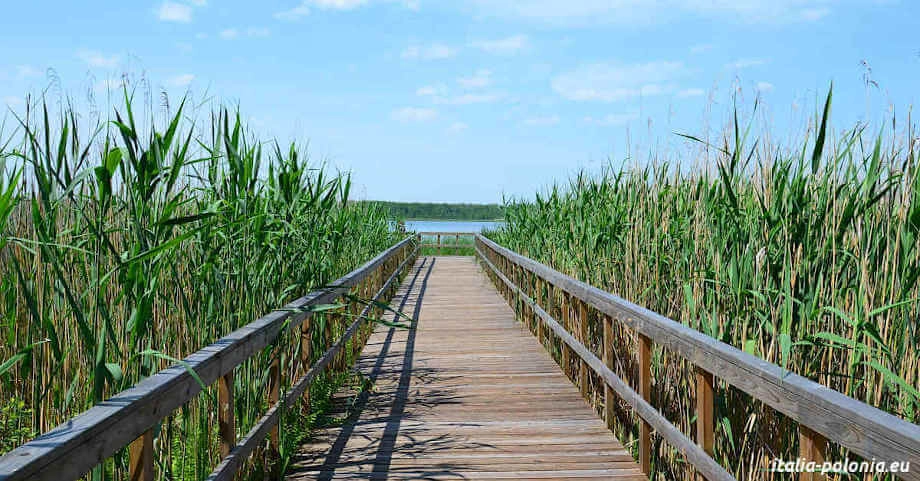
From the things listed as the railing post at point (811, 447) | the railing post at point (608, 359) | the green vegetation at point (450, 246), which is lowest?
the green vegetation at point (450, 246)

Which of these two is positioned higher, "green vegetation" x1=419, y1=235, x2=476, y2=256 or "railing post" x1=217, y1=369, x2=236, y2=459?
"railing post" x1=217, y1=369, x2=236, y2=459

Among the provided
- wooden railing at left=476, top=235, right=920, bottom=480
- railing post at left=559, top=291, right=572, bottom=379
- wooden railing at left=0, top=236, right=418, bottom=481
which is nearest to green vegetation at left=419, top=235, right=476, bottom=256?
railing post at left=559, top=291, right=572, bottom=379

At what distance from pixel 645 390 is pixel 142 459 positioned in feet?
6.79

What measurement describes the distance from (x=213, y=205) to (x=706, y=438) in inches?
78.2

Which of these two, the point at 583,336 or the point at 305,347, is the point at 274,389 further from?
the point at 583,336

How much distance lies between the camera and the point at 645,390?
3.15m

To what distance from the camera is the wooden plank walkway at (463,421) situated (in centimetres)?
327

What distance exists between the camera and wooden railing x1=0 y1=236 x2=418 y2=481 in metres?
1.36

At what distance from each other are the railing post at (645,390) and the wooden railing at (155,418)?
1452 millimetres

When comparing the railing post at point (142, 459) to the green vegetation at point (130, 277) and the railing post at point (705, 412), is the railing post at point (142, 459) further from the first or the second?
the railing post at point (705, 412)

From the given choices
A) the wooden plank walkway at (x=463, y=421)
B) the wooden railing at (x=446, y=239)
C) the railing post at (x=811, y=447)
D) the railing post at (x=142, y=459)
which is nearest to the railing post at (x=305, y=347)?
the wooden plank walkway at (x=463, y=421)

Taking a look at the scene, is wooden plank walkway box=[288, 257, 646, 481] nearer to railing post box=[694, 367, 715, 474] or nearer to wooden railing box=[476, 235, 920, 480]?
wooden railing box=[476, 235, 920, 480]

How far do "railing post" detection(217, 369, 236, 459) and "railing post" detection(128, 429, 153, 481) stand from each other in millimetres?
651

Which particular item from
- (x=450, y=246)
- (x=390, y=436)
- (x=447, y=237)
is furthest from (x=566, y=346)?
(x=447, y=237)
